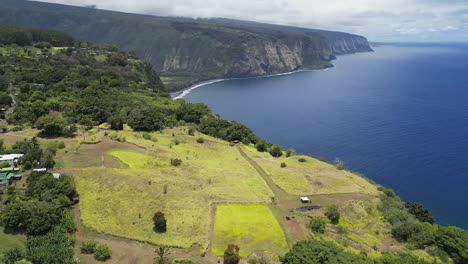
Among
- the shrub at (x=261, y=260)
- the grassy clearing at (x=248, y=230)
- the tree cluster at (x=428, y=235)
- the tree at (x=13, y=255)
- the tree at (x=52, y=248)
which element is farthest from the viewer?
the tree cluster at (x=428, y=235)

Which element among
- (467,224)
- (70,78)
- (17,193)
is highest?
(70,78)

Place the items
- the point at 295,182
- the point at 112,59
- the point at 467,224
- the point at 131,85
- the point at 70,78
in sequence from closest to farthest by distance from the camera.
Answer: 1. the point at 295,182
2. the point at 467,224
3. the point at 70,78
4. the point at 131,85
5. the point at 112,59

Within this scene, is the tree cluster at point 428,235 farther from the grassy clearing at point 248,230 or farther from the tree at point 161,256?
the tree at point 161,256

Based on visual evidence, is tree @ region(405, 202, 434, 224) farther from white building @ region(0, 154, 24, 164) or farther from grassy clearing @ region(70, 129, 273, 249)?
white building @ region(0, 154, 24, 164)

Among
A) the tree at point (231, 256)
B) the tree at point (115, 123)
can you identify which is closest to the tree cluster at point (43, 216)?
the tree at point (231, 256)

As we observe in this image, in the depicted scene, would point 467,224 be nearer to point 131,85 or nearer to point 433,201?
point 433,201

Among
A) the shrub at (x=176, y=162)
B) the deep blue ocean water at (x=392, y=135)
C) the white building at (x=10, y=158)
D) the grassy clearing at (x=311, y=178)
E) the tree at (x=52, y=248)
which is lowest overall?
the deep blue ocean water at (x=392, y=135)

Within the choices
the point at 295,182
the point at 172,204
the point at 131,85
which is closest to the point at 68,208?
the point at 172,204
